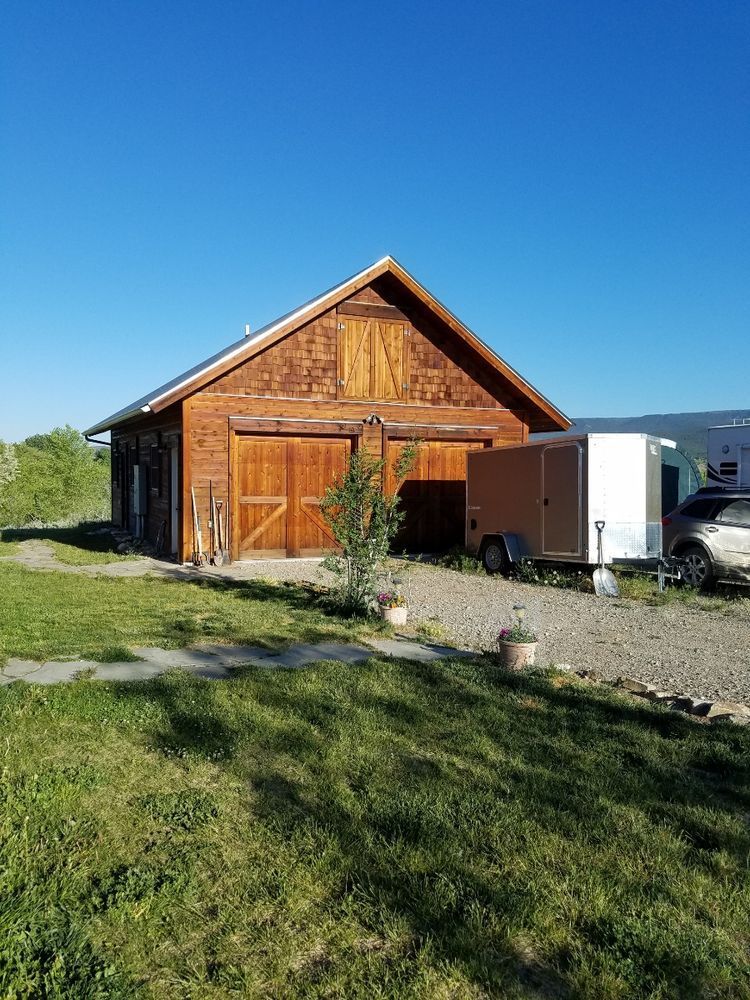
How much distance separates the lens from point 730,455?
19.4 metres

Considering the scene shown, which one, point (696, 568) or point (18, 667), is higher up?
point (696, 568)

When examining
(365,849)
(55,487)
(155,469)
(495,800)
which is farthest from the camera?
(55,487)

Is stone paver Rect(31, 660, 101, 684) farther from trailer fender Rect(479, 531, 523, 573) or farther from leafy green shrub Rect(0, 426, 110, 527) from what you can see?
leafy green shrub Rect(0, 426, 110, 527)

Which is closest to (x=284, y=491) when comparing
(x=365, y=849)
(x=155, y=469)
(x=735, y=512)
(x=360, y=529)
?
(x=155, y=469)

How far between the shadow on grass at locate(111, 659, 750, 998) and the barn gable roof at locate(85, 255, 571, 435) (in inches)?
361

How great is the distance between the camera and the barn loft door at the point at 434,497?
1738 centimetres

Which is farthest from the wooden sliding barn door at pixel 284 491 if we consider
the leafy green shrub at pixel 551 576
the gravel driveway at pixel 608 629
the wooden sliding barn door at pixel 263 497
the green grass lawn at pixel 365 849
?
the green grass lawn at pixel 365 849

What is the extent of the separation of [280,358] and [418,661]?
32.8ft

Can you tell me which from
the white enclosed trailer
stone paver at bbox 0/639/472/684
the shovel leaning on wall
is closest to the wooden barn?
the white enclosed trailer

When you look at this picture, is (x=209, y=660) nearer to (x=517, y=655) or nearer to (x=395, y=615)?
(x=395, y=615)

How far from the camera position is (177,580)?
12633mm

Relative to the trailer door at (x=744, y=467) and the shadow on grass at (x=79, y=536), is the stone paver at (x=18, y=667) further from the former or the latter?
the trailer door at (x=744, y=467)

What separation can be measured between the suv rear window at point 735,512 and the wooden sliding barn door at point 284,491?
760 centimetres

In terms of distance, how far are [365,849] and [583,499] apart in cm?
983
